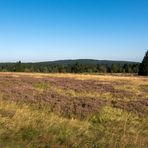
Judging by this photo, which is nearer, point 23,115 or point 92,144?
point 92,144

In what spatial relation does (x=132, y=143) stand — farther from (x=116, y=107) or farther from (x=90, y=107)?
(x=116, y=107)

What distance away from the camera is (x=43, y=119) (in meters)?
9.57

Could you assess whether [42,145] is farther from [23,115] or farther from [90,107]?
[90,107]

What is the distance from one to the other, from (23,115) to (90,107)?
21.2 feet

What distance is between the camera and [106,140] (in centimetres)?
787

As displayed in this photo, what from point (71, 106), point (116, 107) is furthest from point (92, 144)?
point (116, 107)

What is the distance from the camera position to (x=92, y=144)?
292 inches

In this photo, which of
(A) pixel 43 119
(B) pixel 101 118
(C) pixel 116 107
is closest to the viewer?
(A) pixel 43 119

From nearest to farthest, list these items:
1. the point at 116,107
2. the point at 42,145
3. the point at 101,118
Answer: the point at 42,145
the point at 101,118
the point at 116,107

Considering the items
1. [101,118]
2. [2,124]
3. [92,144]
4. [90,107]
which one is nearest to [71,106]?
[90,107]

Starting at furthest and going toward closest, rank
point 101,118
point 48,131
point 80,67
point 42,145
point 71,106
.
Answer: point 80,67 → point 71,106 → point 101,118 → point 48,131 → point 42,145

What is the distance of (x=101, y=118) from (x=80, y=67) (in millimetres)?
158675

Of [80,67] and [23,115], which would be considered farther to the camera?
[80,67]

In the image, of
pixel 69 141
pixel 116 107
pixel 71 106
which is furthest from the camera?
pixel 116 107
